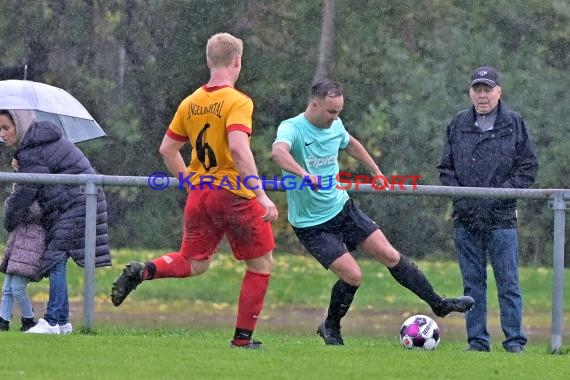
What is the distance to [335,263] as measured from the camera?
30.5 feet

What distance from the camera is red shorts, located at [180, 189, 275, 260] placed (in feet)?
27.9

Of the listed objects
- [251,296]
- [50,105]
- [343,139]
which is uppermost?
[50,105]

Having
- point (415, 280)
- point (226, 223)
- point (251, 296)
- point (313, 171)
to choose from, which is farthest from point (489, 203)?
point (226, 223)

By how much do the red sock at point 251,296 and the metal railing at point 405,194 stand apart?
0.99 m

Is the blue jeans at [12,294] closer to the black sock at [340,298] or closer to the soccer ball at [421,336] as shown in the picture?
the black sock at [340,298]

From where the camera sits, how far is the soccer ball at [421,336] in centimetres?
959

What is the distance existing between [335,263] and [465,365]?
4.46 ft

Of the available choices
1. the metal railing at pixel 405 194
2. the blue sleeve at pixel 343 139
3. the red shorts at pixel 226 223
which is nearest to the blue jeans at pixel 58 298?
the metal railing at pixel 405 194

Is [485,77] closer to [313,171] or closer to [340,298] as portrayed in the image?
[313,171]

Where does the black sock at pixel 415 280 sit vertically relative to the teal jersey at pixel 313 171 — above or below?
below

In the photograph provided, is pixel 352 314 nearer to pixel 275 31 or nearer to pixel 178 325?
pixel 178 325

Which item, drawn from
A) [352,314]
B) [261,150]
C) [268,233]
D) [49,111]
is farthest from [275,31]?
[268,233]

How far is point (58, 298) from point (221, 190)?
214 cm

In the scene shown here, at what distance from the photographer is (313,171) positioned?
9.24m
